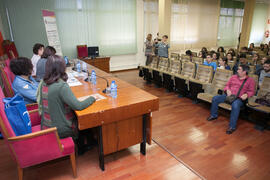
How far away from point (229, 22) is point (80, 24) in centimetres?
898

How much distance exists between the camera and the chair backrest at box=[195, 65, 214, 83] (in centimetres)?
430

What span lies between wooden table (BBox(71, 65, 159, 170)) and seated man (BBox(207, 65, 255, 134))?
174 cm

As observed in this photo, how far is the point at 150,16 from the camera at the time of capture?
27.6 feet

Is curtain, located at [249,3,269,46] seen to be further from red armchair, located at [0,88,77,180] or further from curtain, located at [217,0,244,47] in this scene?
red armchair, located at [0,88,77,180]

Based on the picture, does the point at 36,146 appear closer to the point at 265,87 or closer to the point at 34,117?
the point at 34,117

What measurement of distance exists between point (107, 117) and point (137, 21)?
6929 millimetres

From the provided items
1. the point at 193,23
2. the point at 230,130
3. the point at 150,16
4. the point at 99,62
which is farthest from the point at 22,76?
the point at 193,23

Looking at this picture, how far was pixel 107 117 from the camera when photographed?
2.11 meters

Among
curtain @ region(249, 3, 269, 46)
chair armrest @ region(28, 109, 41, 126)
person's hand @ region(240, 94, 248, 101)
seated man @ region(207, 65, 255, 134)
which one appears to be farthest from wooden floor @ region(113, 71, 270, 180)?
curtain @ region(249, 3, 269, 46)

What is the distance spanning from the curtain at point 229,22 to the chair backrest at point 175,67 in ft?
23.5

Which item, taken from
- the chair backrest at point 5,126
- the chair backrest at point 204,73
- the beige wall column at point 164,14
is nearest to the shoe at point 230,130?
the chair backrest at point 204,73

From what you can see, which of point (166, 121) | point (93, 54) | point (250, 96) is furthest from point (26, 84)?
point (93, 54)

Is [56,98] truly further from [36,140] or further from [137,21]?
[137,21]

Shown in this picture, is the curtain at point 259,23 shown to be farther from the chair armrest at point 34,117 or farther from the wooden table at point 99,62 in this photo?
the chair armrest at point 34,117
